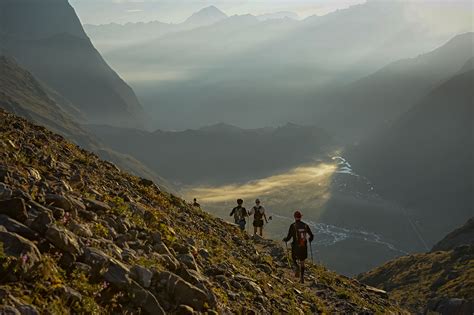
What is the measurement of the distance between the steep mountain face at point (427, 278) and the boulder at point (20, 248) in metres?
52.7

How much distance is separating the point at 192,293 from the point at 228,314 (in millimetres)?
1577

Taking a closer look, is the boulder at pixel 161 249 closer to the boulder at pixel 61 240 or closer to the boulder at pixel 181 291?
the boulder at pixel 181 291

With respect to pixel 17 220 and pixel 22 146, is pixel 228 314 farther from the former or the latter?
pixel 22 146

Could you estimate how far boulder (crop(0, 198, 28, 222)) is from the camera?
10086 millimetres

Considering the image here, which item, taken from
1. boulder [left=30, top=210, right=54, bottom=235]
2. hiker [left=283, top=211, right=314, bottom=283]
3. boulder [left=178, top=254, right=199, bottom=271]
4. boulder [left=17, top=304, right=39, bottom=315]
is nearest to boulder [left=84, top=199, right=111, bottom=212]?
boulder [left=178, top=254, right=199, bottom=271]

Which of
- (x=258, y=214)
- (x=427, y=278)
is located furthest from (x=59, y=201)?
(x=427, y=278)

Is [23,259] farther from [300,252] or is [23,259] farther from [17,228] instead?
[300,252]

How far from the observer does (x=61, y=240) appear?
991 centimetres

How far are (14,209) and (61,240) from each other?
50.2 inches

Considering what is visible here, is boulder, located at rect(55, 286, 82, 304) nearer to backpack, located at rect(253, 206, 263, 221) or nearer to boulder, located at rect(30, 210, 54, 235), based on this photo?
boulder, located at rect(30, 210, 54, 235)

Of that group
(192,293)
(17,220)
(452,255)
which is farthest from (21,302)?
(452,255)

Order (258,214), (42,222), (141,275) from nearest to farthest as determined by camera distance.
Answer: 1. (42,222)
2. (141,275)
3. (258,214)

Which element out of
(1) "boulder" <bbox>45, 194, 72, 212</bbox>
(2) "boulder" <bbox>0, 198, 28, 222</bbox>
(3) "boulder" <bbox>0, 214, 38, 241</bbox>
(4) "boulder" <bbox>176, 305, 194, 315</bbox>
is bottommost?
(4) "boulder" <bbox>176, 305, 194, 315</bbox>

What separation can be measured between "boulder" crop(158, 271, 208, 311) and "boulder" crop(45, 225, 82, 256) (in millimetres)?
2105
